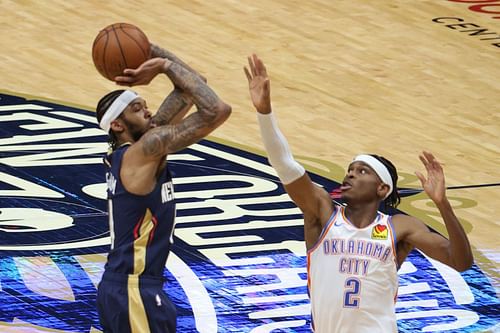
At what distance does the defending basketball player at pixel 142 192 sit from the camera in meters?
6.56

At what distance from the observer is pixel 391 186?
6.87 metres

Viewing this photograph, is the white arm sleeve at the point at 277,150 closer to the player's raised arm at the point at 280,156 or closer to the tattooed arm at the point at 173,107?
the player's raised arm at the point at 280,156

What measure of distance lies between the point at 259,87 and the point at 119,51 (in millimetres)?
1106

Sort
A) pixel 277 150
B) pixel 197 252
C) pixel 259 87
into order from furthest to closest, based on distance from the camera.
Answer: pixel 197 252
pixel 277 150
pixel 259 87

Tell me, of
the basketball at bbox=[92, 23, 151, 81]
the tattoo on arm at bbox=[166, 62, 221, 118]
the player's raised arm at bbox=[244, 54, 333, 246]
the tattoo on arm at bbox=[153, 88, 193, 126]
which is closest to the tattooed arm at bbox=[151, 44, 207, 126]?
the tattoo on arm at bbox=[153, 88, 193, 126]

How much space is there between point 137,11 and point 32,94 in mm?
3110

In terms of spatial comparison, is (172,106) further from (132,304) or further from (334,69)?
(334,69)

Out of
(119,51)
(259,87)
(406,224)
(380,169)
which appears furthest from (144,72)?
(406,224)

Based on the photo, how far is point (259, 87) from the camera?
6.30 metres

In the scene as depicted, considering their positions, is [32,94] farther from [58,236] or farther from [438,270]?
[438,270]

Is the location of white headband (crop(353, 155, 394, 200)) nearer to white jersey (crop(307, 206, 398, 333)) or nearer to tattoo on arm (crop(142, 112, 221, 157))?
white jersey (crop(307, 206, 398, 333))

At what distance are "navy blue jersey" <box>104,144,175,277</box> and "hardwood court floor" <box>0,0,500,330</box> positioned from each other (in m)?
4.77

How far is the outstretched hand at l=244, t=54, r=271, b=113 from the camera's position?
6293 millimetres

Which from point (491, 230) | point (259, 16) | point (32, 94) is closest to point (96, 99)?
point (32, 94)
